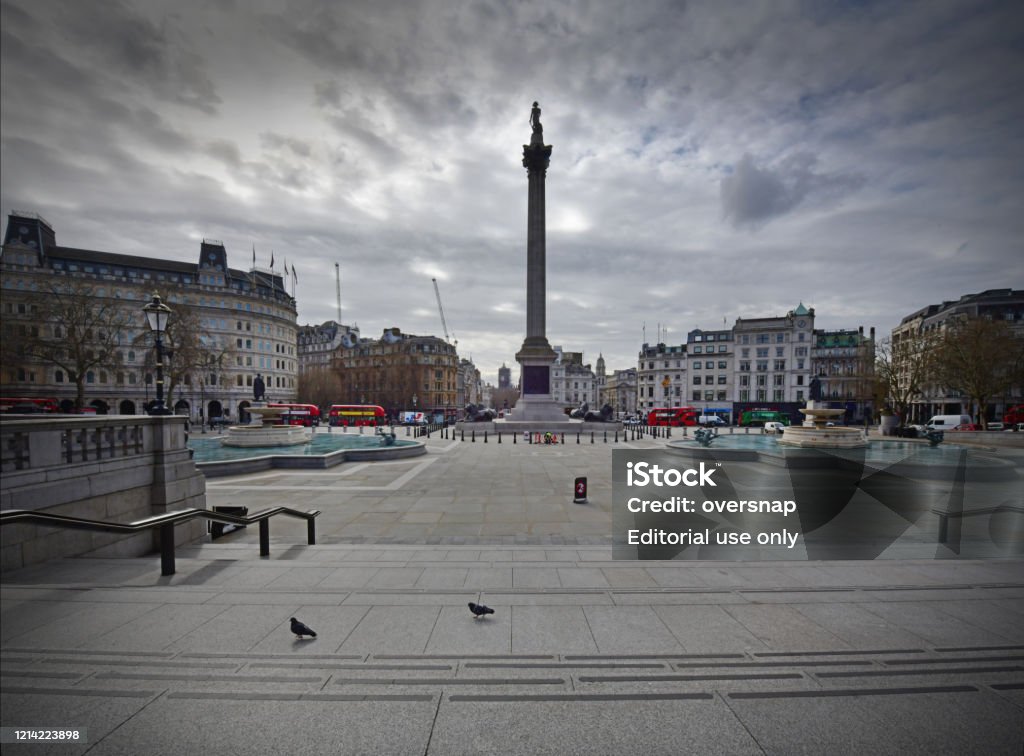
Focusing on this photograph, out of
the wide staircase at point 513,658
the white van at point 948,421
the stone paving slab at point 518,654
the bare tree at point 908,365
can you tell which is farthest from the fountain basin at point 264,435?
the white van at point 948,421

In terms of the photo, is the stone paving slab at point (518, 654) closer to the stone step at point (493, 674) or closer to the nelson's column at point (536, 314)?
the stone step at point (493, 674)

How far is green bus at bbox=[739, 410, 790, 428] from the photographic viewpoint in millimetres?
51562

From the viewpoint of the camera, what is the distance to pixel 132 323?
6112 centimetres

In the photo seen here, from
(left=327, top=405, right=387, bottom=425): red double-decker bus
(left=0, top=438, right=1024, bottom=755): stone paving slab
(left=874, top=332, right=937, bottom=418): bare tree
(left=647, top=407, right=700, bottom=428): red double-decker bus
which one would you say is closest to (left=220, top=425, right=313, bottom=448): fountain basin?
(left=0, top=438, right=1024, bottom=755): stone paving slab

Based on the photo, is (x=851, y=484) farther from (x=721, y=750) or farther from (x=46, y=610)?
(x=46, y=610)

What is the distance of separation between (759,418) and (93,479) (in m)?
65.7

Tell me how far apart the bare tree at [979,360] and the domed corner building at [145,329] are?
7683 centimetres

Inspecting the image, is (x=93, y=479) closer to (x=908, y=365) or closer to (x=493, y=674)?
(x=493, y=674)

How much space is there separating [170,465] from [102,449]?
124cm

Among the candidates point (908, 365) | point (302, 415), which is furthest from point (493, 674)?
point (908, 365)

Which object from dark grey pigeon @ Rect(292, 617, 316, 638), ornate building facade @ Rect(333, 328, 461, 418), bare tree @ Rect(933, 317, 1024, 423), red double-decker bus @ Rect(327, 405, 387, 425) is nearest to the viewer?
dark grey pigeon @ Rect(292, 617, 316, 638)

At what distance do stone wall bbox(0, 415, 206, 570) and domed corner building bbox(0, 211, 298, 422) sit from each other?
1750 inches

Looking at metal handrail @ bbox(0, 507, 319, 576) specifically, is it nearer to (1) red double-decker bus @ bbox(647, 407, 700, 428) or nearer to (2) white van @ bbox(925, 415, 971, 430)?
(1) red double-decker bus @ bbox(647, 407, 700, 428)

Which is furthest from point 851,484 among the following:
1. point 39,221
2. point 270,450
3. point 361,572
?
point 39,221
